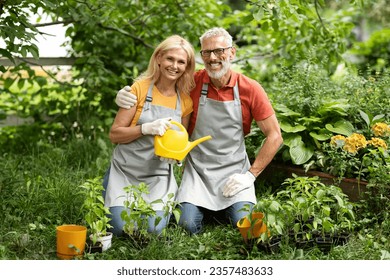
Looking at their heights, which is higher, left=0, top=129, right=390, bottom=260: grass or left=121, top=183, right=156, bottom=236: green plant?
left=121, top=183, right=156, bottom=236: green plant

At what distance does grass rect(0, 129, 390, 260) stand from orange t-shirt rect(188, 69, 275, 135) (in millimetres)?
654

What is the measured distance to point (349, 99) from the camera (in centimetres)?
421

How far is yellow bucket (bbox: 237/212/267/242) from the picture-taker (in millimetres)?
2942

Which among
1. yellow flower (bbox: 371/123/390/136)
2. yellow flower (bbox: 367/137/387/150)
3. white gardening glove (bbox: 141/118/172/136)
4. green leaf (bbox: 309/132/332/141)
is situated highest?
white gardening glove (bbox: 141/118/172/136)

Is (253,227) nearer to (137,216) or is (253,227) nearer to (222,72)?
(137,216)

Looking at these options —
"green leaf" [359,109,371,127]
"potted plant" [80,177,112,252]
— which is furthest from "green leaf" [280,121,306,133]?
"potted plant" [80,177,112,252]

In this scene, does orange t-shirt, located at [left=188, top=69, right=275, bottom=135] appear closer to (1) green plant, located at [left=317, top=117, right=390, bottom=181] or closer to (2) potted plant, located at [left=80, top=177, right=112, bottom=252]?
(1) green plant, located at [left=317, top=117, right=390, bottom=181]

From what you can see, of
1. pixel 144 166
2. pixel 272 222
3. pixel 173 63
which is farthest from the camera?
pixel 144 166

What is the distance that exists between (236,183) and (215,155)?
238mm

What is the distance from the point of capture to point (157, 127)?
3.18 meters

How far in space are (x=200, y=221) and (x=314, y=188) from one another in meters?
0.67

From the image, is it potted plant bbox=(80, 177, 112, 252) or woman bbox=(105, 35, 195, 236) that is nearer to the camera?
potted plant bbox=(80, 177, 112, 252)

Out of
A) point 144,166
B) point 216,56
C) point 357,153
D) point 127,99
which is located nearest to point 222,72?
point 216,56
